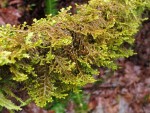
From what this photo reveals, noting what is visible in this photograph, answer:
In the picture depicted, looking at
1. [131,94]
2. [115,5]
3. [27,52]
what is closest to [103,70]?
[131,94]

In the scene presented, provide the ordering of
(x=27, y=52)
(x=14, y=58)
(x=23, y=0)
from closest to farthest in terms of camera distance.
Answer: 1. (x=14, y=58)
2. (x=27, y=52)
3. (x=23, y=0)

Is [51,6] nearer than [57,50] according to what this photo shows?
No

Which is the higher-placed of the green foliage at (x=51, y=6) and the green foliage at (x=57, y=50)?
the green foliage at (x=51, y=6)

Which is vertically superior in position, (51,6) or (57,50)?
(51,6)

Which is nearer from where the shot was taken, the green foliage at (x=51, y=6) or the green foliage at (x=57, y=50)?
the green foliage at (x=57, y=50)

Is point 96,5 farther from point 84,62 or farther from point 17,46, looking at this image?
point 17,46

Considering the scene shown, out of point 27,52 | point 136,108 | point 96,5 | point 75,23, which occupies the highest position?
point 96,5

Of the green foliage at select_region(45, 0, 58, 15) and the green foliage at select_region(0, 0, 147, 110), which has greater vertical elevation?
the green foliage at select_region(45, 0, 58, 15)

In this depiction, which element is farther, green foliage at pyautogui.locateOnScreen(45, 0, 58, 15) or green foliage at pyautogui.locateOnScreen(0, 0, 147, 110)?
green foliage at pyautogui.locateOnScreen(45, 0, 58, 15)
